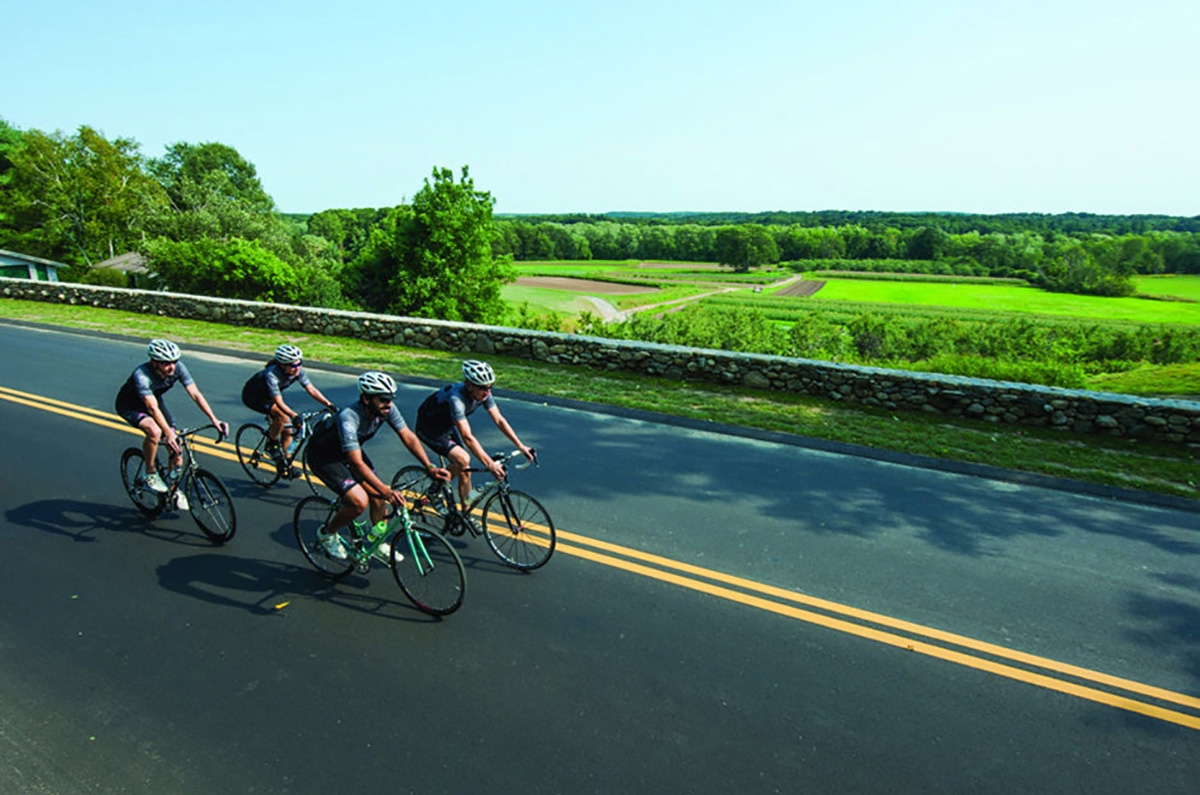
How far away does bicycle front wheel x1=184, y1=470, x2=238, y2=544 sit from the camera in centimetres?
626

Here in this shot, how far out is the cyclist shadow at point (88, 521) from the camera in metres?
6.43

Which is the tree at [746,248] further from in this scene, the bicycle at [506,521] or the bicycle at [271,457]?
the bicycle at [506,521]

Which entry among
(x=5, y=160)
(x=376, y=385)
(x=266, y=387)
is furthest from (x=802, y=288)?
(x=376, y=385)

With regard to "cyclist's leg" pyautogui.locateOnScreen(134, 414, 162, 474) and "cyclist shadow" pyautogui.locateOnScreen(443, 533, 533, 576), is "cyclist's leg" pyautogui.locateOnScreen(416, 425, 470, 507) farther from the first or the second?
"cyclist's leg" pyautogui.locateOnScreen(134, 414, 162, 474)

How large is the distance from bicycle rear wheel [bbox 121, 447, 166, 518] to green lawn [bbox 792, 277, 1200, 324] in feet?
297

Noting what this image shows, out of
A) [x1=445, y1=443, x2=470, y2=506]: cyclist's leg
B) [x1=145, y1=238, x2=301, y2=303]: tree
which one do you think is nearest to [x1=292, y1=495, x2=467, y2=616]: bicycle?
[x1=445, y1=443, x2=470, y2=506]: cyclist's leg

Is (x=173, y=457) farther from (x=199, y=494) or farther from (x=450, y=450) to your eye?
(x=450, y=450)

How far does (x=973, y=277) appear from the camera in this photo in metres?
131

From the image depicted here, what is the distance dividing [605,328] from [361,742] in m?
17.5

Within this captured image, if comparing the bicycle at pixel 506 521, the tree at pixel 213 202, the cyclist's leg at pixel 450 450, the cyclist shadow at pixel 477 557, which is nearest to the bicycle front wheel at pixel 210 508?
the bicycle at pixel 506 521


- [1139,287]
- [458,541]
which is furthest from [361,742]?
[1139,287]

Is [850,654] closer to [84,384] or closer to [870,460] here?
[870,460]

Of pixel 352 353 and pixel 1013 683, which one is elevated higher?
pixel 352 353

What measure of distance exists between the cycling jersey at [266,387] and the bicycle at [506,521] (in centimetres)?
247
